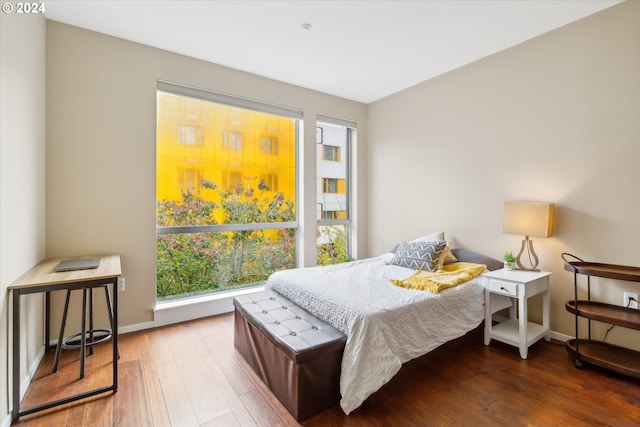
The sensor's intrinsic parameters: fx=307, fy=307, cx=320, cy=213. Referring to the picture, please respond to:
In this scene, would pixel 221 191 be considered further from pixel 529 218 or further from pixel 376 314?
pixel 529 218

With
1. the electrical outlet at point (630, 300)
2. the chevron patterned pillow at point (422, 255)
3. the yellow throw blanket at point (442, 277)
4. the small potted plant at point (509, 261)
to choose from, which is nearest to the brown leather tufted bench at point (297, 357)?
the yellow throw blanket at point (442, 277)

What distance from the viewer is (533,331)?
259 centimetres

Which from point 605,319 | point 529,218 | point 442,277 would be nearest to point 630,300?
point 605,319

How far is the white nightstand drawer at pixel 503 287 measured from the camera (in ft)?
7.95

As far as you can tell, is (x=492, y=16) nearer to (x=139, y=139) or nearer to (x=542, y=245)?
(x=542, y=245)

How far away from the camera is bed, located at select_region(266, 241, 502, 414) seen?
176 centimetres

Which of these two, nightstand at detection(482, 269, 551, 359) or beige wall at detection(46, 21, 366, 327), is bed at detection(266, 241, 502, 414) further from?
beige wall at detection(46, 21, 366, 327)

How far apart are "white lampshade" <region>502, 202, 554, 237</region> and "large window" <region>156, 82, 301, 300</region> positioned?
236 centimetres

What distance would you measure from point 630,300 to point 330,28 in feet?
10.3

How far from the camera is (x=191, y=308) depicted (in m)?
3.14

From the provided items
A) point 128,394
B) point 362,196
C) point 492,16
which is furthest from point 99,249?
point 492,16

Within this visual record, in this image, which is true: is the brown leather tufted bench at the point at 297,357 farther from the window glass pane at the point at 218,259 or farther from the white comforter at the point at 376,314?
the window glass pane at the point at 218,259

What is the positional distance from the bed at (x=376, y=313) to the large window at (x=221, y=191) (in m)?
1.01

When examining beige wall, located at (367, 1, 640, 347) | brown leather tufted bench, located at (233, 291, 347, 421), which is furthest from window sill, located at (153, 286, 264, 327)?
beige wall, located at (367, 1, 640, 347)
